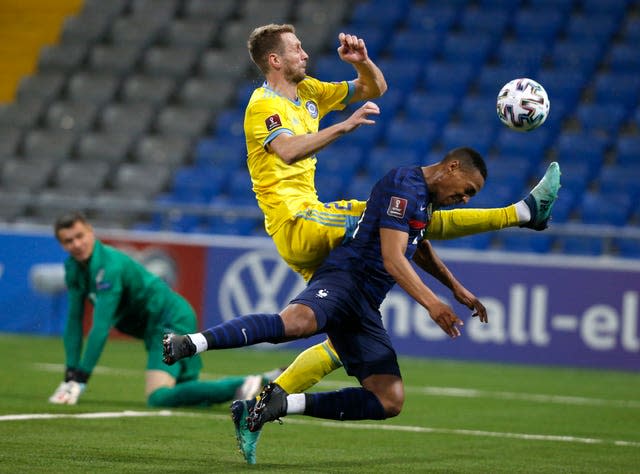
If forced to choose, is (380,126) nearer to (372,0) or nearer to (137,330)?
(372,0)

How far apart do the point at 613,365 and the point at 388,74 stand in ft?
23.8

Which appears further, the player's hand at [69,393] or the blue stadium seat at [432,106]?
the blue stadium seat at [432,106]

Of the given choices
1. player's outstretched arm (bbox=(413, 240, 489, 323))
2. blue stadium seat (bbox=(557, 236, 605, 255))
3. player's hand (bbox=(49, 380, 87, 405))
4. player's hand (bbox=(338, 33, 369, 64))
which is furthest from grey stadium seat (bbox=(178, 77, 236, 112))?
player's outstretched arm (bbox=(413, 240, 489, 323))

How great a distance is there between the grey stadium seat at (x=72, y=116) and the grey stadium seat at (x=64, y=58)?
97 centimetres

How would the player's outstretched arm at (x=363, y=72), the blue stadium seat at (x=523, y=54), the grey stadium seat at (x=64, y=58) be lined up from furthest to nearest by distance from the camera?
1. the grey stadium seat at (x=64, y=58)
2. the blue stadium seat at (x=523, y=54)
3. the player's outstretched arm at (x=363, y=72)

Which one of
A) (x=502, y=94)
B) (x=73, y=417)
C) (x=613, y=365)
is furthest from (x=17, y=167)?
(x=502, y=94)

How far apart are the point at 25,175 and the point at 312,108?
13558mm

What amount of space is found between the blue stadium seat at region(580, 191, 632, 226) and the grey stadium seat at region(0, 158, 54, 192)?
8.72 m

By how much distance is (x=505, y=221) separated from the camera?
304 inches

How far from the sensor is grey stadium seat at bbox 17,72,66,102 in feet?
73.6

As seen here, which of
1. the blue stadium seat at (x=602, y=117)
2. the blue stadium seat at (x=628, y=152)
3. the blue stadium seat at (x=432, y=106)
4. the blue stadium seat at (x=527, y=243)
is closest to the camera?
the blue stadium seat at (x=527, y=243)

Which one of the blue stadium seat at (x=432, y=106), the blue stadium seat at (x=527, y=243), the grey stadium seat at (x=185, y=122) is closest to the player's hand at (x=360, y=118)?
the blue stadium seat at (x=527, y=243)

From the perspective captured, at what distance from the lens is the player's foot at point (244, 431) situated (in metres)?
6.84

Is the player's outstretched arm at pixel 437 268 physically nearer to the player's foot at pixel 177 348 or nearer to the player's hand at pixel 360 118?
the player's hand at pixel 360 118
